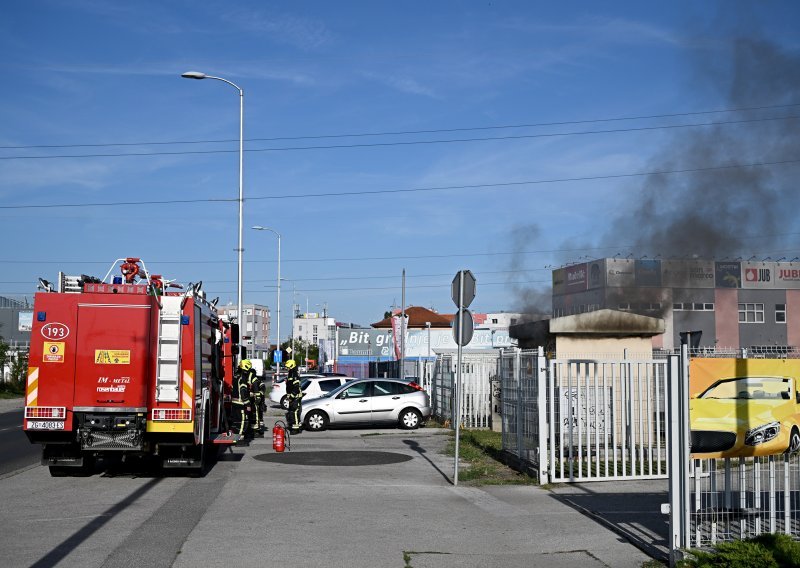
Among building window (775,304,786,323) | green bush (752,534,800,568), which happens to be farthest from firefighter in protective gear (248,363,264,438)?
building window (775,304,786,323)

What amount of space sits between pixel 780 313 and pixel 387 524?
39601 mm

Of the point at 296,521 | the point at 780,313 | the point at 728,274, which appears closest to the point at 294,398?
the point at 296,521

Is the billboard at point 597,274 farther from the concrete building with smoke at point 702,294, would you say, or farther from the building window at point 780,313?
the building window at point 780,313

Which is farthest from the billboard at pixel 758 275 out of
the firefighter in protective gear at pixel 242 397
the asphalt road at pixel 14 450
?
the asphalt road at pixel 14 450

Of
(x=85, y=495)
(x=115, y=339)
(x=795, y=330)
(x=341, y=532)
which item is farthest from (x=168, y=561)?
(x=795, y=330)

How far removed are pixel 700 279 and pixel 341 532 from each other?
20.7m

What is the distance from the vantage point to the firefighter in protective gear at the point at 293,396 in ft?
71.5

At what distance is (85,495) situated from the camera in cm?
1191

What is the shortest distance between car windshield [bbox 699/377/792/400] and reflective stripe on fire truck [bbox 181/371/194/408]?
8087 mm

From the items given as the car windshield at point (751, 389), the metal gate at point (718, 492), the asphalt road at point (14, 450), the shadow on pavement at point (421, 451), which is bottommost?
the asphalt road at point (14, 450)

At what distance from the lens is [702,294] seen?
35.5 m

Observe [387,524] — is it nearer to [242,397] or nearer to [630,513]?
[630,513]

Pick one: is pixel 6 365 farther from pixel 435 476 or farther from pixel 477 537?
Answer: pixel 477 537

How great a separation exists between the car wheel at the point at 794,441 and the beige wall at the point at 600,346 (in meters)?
8.82
